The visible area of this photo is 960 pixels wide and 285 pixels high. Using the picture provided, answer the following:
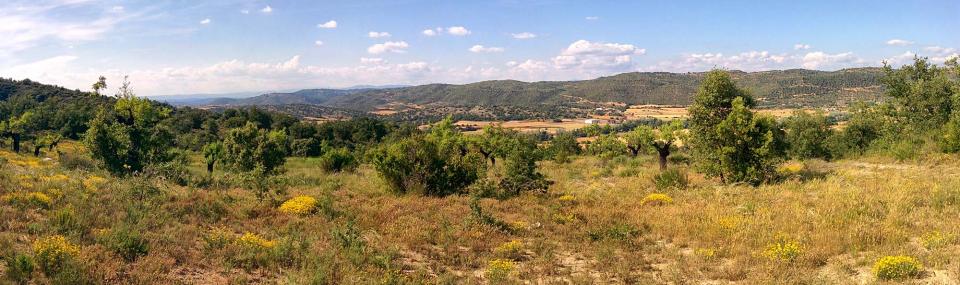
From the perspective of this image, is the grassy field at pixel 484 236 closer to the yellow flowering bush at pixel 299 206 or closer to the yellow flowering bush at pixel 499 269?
the yellow flowering bush at pixel 499 269

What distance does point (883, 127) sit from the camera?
33.4 m

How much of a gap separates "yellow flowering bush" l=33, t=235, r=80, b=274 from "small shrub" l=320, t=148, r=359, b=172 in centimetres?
2796

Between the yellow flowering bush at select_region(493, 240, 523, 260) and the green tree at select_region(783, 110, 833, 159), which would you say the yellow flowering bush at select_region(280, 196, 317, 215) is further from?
the green tree at select_region(783, 110, 833, 159)

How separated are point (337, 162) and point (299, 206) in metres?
24.5

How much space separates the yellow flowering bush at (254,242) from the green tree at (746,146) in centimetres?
1699

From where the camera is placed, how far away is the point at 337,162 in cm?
3791

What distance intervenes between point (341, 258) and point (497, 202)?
8345 mm

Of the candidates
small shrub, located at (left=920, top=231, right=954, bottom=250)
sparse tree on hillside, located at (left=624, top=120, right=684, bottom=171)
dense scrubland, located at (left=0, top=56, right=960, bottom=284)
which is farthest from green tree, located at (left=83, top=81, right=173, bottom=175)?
small shrub, located at (left=920, top=231, right=954, bottom=250)

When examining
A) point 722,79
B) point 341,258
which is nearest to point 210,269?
point 341,258

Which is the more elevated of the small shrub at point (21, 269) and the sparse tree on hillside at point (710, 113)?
the sparse tree on hillside at point (710, 113)

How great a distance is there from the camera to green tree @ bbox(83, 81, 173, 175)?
2659 centimetres

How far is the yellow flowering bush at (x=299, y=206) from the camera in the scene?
1394 centimetres

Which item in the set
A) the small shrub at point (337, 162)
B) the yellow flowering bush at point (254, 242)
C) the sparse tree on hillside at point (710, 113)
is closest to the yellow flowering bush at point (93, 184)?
the yellow flowering bush at point (254, 242)

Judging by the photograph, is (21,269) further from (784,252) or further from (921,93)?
(921,93)
